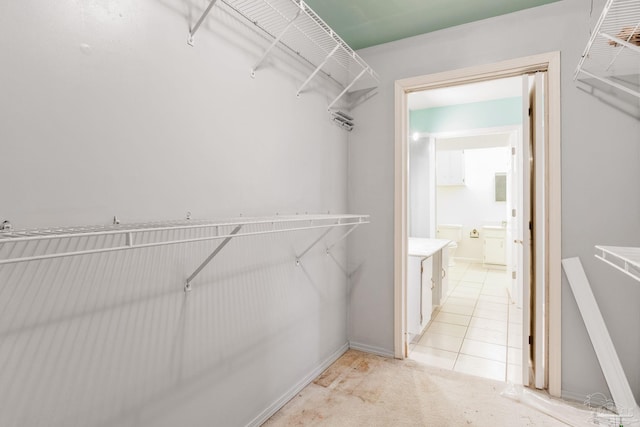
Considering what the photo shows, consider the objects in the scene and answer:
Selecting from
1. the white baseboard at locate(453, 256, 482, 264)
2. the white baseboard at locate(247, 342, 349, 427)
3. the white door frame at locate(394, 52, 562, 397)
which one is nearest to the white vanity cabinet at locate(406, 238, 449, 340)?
the white baseboard at locate(247, 342, 349, 427)

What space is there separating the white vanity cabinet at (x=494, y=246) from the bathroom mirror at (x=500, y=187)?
69cm

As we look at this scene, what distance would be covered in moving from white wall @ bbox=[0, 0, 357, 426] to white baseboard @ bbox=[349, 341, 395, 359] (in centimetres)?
85

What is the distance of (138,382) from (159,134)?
3.02 ft

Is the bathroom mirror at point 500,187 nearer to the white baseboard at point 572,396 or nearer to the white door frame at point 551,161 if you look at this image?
the white door frame at point 551,161

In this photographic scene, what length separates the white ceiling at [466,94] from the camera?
11.8ft

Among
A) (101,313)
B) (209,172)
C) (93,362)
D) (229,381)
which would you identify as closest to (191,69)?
(209,172)

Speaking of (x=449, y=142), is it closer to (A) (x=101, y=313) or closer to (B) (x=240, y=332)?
(B) (x=240, y=332)

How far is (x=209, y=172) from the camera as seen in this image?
144 centimetres

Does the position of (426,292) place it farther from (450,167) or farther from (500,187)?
(500,187)

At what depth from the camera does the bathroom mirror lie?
20.5 feet

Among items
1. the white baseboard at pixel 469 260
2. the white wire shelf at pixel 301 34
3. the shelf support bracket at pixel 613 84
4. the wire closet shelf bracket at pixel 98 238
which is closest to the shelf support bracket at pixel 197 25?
the white wire shelf at pixel 301 34

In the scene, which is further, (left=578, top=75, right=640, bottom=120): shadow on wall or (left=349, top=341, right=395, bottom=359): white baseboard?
(left=349, top=341, right=395, bottom=359): white baseboard

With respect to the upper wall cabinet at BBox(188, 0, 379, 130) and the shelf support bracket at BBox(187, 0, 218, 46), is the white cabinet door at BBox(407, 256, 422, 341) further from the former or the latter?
the shelf support bracket at BBox(187, 0, 218, 46)

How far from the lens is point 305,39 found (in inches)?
79.1
